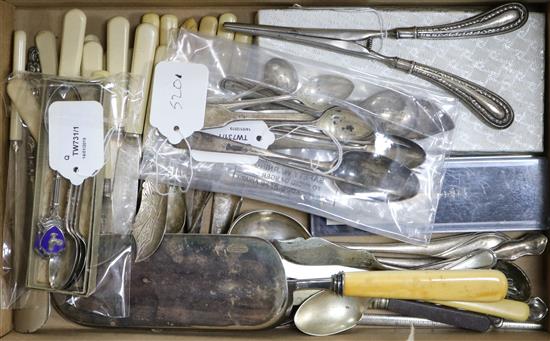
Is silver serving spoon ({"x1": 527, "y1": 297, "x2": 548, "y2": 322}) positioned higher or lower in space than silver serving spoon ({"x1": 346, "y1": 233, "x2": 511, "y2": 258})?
lower

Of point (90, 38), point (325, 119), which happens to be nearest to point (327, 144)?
point (325, 119)

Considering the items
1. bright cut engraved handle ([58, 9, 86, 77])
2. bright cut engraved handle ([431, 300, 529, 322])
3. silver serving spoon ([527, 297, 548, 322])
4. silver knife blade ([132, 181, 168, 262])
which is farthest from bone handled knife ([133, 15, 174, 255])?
silver serving spoon ([527, 297, 548, 322])

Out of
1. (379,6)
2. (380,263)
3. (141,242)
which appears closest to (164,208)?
(141,242)

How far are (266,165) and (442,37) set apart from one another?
283 mm

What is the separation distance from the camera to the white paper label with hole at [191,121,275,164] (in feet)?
2.72

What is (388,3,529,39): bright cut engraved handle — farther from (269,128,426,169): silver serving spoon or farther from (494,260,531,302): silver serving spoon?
(494,260,531,302): silver serving spoon

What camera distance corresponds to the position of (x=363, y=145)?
838 millimetres

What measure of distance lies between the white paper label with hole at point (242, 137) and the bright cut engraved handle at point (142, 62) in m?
0.08

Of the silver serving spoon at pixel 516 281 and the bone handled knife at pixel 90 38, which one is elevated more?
the bone handled knife at pixel 90 38

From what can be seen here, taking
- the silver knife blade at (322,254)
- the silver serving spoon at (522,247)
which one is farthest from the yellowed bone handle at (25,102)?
the silver serving spoon at (522,247)

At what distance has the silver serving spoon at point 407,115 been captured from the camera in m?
0.84

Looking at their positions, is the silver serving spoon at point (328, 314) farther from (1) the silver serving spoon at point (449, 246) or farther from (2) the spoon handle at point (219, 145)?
(2) the spoon handle at point (219, 145)

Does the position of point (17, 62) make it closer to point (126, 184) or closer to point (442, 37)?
point (126, 184)

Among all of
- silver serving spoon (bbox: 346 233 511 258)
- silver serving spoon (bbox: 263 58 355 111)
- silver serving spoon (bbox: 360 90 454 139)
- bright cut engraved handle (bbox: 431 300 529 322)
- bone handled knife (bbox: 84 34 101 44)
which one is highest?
bone handled knife (bbox: 84 34 101 44)
